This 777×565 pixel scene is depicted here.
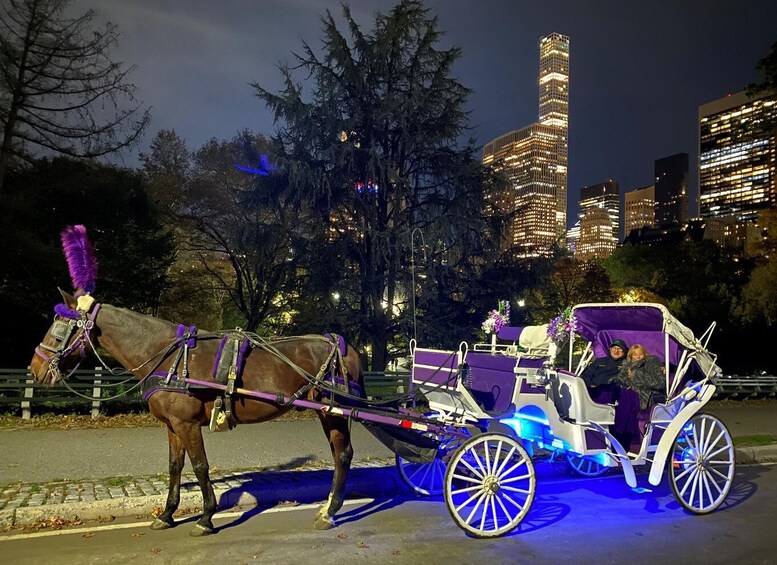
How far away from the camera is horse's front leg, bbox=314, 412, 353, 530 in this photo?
571 cm

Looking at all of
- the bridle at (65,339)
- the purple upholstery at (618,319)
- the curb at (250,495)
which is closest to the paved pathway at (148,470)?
the curb at (250,495)

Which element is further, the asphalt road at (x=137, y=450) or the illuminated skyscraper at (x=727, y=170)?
the illuminated skyscraper at (x=727, y=170)

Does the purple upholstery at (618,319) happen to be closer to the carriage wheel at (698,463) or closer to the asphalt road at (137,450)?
the carriage wheel at (698,463)

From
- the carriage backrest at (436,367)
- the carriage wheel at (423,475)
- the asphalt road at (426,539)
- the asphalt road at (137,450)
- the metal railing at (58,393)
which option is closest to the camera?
the asphalt road at (426,539)

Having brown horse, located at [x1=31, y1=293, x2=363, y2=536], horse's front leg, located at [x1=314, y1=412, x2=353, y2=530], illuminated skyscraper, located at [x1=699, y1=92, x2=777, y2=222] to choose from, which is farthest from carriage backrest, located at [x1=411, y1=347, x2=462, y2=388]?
illuminated skyscraper, located at [x1=699, y1=92, x2=777, y2=222]

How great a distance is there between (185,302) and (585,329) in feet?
62.7

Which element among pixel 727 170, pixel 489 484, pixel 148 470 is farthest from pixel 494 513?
pixel 727 170

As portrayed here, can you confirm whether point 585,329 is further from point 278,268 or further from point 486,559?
point 278,268

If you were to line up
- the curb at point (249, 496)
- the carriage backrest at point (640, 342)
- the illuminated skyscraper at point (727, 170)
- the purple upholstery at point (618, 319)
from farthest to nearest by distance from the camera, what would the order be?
the illuminated skyscraper at point (727, 170)
the carriage backrest at point (640, 342)
the purple upholstery at point (618, 319)
the curb at point (249, 496)

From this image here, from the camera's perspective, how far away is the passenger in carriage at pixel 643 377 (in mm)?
6645

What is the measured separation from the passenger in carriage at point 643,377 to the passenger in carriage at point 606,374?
11cm

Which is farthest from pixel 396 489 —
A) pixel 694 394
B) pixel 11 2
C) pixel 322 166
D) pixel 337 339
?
pixel 11 2

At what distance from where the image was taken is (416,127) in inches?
712

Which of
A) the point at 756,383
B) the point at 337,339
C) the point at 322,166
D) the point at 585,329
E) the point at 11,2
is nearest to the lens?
the point at 337,339
